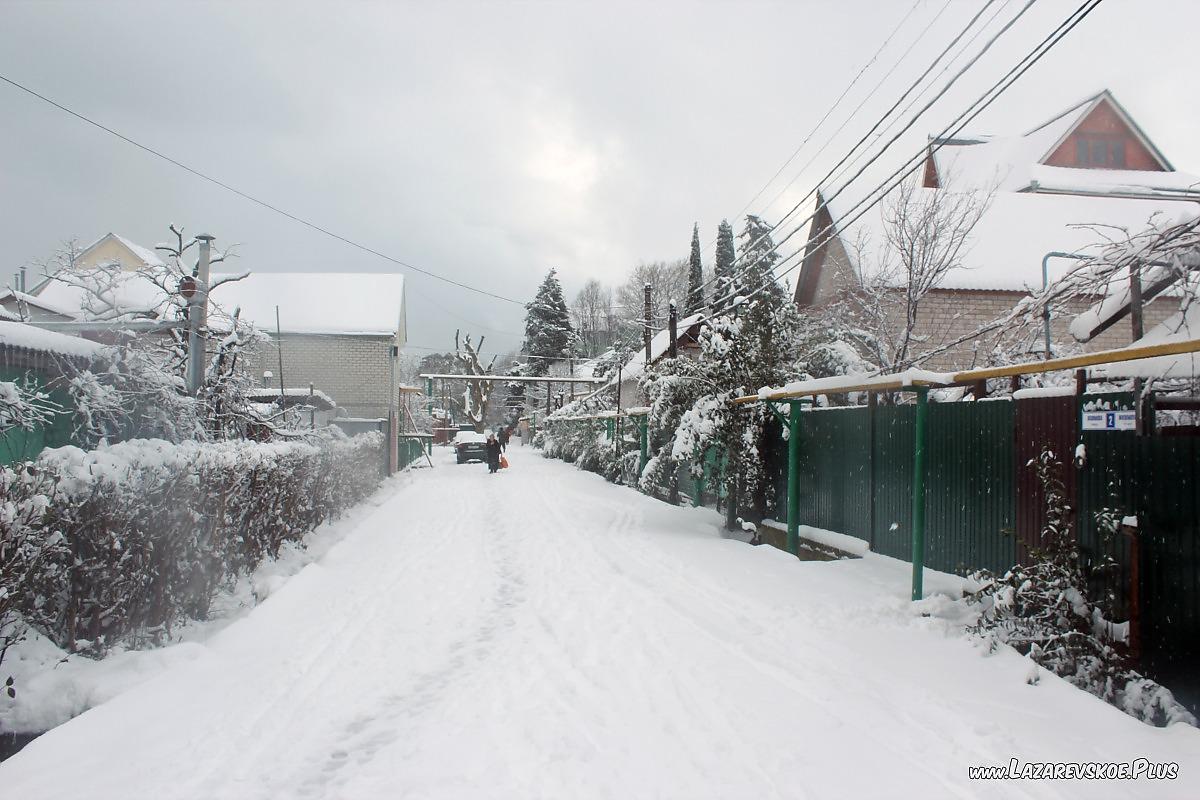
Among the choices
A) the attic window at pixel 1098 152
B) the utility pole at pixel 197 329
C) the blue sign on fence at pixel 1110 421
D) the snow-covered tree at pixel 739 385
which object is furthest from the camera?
the attic window at pixel 1098 152

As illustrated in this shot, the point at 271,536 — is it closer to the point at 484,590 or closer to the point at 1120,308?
the point at 484,590

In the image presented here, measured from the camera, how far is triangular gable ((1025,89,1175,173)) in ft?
72.6

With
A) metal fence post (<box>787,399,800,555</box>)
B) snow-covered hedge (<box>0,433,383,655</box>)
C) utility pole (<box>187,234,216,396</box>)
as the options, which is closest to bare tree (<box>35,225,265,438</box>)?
utility pole (<box>187,234,216,396</box>)

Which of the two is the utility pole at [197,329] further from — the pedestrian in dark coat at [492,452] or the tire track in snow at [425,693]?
the pedestrian in dark coat at [492,452]

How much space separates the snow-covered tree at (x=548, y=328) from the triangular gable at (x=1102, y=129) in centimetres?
4893

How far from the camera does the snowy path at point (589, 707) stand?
3436 mm

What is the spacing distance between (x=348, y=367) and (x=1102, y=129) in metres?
26.7

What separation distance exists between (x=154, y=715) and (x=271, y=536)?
13.1ft

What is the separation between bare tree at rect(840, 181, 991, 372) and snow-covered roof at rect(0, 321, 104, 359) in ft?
37.1

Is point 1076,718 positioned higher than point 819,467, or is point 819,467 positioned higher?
point 819,467

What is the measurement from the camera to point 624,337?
5038 centimetres

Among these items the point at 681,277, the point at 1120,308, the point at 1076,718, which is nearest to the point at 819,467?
the point at 1120,308

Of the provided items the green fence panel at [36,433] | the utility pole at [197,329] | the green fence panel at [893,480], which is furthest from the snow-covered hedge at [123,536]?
the green fence panel at [893,480]

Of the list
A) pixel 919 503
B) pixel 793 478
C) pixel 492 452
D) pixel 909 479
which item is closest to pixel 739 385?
pixel 793 478
